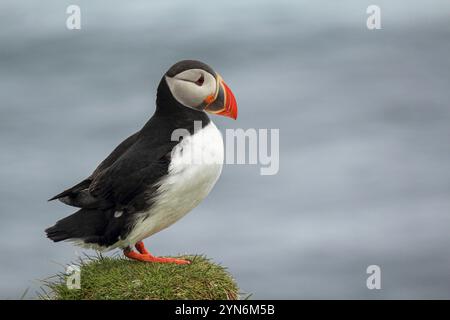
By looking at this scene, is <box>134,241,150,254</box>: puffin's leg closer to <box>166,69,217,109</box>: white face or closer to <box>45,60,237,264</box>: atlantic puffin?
<box>45,60,237,264</box>: atlantic puffin

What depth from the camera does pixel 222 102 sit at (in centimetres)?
649

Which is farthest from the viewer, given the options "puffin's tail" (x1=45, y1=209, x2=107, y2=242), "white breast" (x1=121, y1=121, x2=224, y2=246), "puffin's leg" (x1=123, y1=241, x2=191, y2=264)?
"puffin's leg" (x1=123, y1=241, x2=191, y2=264)

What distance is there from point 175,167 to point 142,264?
1.04 m

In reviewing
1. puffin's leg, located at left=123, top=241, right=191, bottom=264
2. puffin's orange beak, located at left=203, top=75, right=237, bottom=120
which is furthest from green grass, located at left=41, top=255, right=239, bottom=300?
puffin's orange beak, located at left=203, top=75, right=237, bottom=120

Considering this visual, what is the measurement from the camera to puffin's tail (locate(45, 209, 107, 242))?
6379 millimetres

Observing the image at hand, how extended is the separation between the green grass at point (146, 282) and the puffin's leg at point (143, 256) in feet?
0.16

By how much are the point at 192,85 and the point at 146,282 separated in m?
1.76

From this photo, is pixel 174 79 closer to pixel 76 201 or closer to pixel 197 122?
pixel 197 122

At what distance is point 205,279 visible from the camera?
21.6 feet

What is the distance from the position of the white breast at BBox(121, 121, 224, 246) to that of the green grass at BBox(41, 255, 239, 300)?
1.10ft

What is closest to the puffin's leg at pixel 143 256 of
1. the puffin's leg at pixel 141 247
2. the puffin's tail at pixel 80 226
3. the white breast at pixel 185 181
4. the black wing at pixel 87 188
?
the puffin's leg at pixel 141 247

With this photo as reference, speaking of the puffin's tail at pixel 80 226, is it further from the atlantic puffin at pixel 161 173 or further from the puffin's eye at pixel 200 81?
the puffin's eye at pixel 200 81
